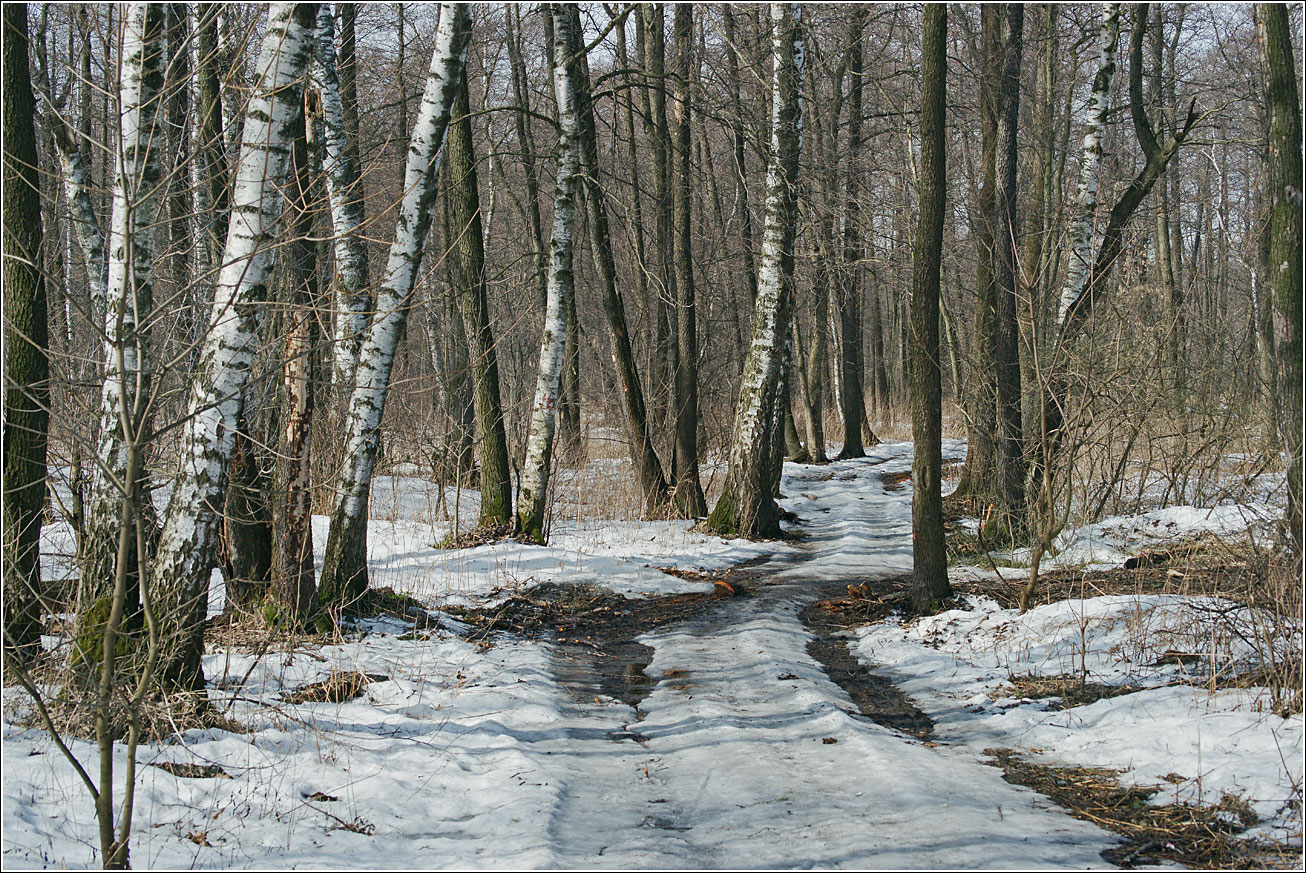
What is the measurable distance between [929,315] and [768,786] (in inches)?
169

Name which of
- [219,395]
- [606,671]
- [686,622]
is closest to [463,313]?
[686,622]

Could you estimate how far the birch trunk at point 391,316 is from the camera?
6.87 metres

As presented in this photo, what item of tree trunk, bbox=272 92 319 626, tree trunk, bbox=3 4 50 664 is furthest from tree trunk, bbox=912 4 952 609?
tree trunk, bbox=3 4 50 664

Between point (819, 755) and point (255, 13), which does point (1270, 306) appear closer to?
point (819, 755)

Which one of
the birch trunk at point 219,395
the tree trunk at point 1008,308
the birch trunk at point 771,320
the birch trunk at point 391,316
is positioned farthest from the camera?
the birch trunk at point 771,320

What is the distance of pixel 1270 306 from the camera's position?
5.73m

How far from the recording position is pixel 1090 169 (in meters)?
10.8

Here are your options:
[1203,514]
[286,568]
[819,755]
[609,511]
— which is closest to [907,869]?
[819,755]

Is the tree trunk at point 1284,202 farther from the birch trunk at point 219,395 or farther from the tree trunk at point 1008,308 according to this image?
the birch trunk at point 219,395

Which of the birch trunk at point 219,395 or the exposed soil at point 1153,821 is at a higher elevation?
the birch trunk at point 219,395

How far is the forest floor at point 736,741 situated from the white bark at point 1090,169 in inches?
141

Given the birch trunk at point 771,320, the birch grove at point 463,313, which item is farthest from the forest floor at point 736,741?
the birch trunk at point 771,320

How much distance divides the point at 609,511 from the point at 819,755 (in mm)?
8016

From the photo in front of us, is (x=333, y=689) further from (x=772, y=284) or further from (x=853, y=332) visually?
(x=853, y=332)
